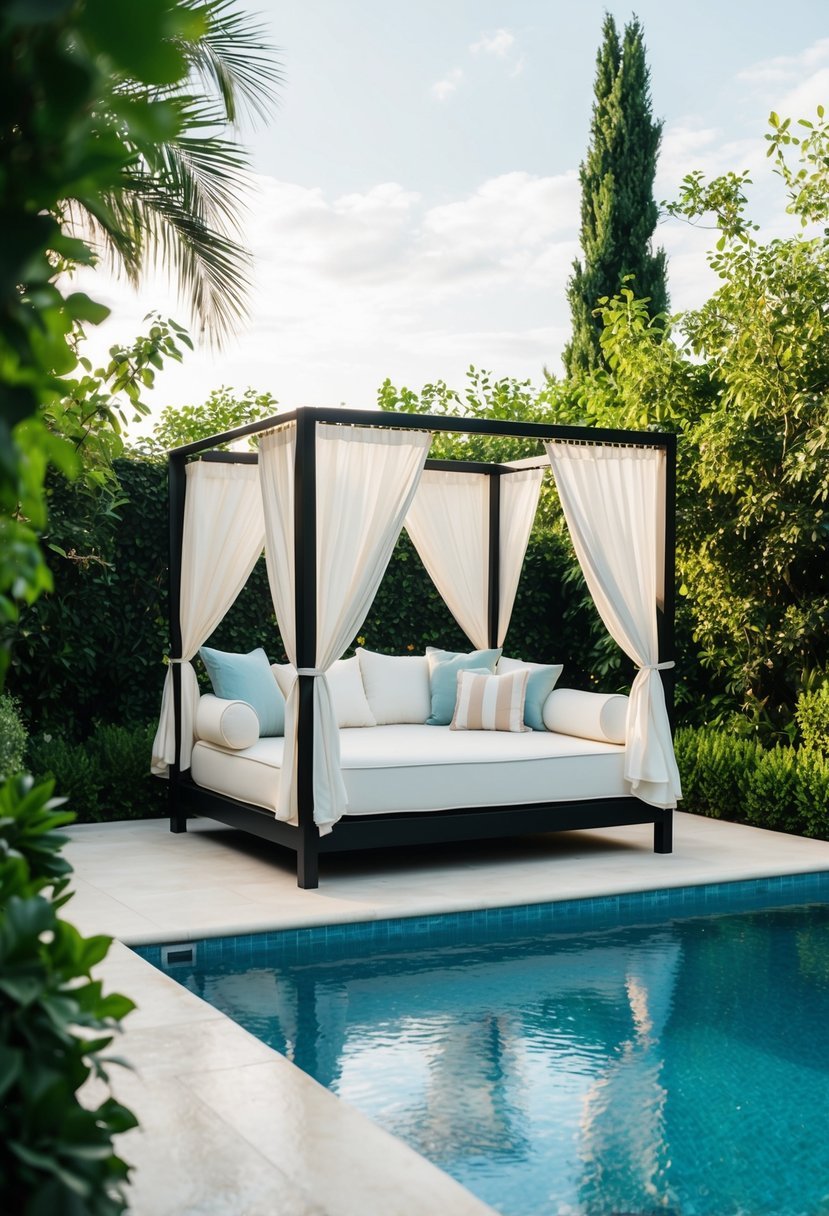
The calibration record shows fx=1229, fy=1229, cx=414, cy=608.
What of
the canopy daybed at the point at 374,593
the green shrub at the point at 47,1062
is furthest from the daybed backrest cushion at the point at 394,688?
the green shrub at the point at 47,1062

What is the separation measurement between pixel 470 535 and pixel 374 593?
2278mm

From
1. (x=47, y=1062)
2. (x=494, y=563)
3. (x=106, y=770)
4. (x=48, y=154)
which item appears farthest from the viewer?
(x=494, y=563)

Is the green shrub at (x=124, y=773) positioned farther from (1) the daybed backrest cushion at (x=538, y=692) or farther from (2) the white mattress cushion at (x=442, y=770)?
(1) the daybed backrest cushion at (x=538, y=692)

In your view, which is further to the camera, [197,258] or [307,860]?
[197,258]

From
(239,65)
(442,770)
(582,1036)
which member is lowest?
(582,1036)

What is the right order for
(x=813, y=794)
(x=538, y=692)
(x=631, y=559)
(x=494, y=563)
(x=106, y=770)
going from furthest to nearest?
(x=494, y=563)
(x=106, y=770)
(x=538, y=692)
(x=813, y=794)
(x=631, y=559)

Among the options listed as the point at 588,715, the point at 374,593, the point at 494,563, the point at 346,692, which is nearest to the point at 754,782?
the point at 588,715

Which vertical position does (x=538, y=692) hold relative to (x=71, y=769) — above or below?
above

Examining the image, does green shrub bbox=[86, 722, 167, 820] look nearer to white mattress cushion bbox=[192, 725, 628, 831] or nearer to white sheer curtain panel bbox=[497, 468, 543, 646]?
white mattress cushion bbox=[192, 725, 628, 831]

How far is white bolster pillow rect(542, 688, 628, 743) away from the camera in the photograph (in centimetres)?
636

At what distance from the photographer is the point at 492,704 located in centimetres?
689

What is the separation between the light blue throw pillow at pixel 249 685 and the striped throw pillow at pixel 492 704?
1.02 metres

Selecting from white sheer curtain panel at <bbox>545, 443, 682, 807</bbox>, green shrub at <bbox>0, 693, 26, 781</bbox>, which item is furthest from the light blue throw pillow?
white sheer curtain panel at <bbox>545, 443, 682, 807</bbox>

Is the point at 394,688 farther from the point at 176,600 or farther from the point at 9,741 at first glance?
the point at 9,741
